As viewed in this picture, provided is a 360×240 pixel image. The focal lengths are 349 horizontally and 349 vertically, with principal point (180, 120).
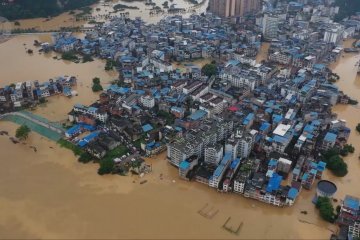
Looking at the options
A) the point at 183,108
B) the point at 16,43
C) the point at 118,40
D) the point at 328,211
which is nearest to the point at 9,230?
the point at 183,108

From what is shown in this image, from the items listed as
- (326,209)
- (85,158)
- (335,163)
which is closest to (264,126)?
(335,163)

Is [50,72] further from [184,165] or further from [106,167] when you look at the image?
[184,165]

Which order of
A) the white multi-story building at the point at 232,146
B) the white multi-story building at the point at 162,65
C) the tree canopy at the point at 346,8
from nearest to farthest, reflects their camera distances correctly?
the white multi-story building at the point at 232,146 → the white multi-story building at the point at 162,65 → the tree canopy at the point at 346,8

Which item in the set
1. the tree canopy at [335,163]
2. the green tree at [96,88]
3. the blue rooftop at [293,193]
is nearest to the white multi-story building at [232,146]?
the blue rooftop at [293,193]

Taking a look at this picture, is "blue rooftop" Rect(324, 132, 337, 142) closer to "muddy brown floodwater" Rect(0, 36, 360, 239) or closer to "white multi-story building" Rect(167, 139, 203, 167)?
"muddy brown floodwater" Rect(0, 36, 360, 239)

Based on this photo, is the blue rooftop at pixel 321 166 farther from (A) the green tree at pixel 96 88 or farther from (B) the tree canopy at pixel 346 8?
(B) the tree canopy at pixel 346 8

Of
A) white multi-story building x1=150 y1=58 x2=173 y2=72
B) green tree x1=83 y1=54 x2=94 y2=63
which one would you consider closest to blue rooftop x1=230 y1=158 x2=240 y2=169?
white multi-story building x1=150 y1=58 x2=173 y2=72

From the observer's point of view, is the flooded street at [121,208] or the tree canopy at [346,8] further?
the tree canopy at [346,8]

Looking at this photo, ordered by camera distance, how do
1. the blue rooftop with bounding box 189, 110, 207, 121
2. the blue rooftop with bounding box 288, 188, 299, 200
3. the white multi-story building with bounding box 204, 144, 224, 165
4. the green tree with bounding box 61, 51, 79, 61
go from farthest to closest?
the green tree with bounding box 61, 51, 79, 61, the blue rooftop with bounding box 189, 110, 207, 121, the white multi-story building with bounding box 204, 144, 224, 165, the blue rooftop with bounding box 288, 188, 299, 200

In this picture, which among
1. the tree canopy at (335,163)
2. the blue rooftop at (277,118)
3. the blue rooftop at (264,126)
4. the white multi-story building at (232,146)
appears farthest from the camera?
the blue rooftop at (277,118)
